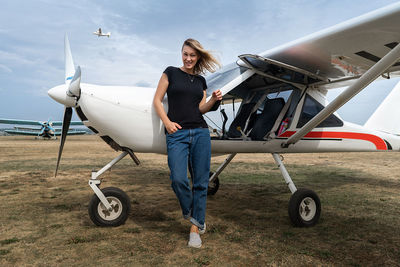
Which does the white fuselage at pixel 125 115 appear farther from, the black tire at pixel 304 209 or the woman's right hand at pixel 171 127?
the black tire at pixel 304 209

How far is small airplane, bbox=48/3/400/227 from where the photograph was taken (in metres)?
3.14

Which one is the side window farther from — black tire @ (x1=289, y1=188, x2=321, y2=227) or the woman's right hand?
the woman's right hand

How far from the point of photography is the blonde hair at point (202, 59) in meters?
2.97

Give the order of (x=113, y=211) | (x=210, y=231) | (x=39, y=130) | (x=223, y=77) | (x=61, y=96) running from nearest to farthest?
(x=61, y=96) < (x=210, y=231) < (x=113, y=211) < (x=223, y=77) < (x=39, y=130)

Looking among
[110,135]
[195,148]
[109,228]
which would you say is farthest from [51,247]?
[195,148]

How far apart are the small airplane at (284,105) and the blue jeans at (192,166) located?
52 centimetres

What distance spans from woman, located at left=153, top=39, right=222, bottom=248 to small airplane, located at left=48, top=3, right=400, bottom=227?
1.42 ft

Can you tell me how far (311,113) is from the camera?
14.9 ft

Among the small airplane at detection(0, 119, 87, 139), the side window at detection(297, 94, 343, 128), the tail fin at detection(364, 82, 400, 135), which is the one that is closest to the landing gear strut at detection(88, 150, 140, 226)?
the side window at detection(297, 94, 343, 128)

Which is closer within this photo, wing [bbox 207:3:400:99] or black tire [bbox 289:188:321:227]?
wing [bbox 207:3:400:99]

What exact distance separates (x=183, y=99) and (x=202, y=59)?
55 cm

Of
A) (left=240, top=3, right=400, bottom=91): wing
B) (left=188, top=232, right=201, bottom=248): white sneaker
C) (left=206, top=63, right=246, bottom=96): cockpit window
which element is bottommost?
(left=188, top=232, right=201, bottom=248): white sneaker

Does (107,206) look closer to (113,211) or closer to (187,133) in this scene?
(113,211)

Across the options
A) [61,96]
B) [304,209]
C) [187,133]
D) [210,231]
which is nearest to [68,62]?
[61,96]
